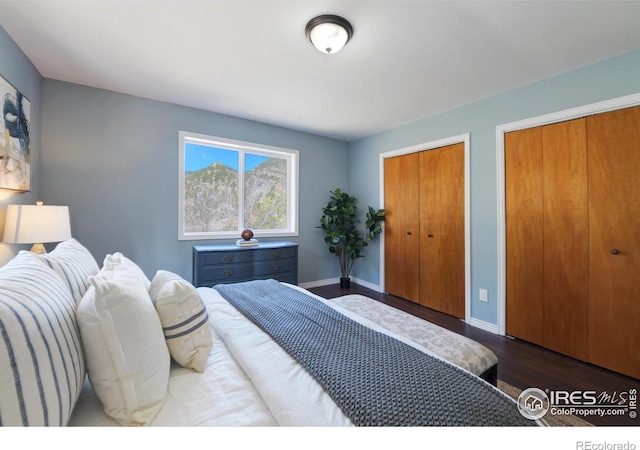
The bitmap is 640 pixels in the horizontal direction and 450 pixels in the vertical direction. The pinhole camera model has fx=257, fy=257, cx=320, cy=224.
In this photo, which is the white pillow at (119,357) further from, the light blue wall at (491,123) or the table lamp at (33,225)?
the light blue wall at (491,123)

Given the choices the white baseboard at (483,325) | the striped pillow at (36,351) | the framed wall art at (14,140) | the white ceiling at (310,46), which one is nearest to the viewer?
the striped pillow at (36,351)

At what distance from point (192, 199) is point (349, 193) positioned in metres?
2.45

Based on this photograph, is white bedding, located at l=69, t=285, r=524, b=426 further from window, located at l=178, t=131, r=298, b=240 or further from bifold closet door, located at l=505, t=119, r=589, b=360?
window, located at l=178, t=131, r=298, b=240

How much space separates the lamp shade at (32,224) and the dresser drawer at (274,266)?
1731 mm

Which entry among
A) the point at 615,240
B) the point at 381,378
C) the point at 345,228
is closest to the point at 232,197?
the point at 345,228

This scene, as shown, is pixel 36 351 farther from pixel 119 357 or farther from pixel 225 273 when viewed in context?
pixel 225 273

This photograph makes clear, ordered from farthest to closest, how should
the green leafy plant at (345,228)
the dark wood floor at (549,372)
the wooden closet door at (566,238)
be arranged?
1. the green leafy plant at (345,228)
2. the wooden closet door at (566,238)
3. the dark wood floor at (549,372)

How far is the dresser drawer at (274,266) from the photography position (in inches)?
122

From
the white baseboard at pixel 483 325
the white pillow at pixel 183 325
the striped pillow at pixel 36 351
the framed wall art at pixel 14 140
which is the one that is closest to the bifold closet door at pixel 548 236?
the white baseboard at pixel 483 325

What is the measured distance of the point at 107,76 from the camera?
232 cm

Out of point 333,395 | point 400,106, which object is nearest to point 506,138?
point 400,106

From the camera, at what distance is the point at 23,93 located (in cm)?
198
